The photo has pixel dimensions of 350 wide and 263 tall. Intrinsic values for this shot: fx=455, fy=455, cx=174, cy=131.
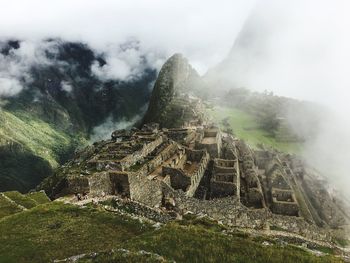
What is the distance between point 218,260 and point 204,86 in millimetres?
175193

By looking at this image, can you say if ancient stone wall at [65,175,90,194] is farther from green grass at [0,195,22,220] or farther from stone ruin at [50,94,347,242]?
green grass at [0,195,22,220]

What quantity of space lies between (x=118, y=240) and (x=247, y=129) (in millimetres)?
113630

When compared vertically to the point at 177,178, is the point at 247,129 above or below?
above

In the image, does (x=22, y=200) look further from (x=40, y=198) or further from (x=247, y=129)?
(x=247, y=129)

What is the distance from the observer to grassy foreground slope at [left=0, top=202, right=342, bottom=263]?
27.0m

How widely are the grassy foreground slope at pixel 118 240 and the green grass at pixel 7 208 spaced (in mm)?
4894

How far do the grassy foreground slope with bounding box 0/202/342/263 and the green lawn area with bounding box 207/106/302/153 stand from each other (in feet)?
285

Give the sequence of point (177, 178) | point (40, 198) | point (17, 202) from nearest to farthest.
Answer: point (17, 202) < point (40, 198) < point (177, 178)

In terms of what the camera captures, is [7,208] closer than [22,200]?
Yes

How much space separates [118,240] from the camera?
30.7 m

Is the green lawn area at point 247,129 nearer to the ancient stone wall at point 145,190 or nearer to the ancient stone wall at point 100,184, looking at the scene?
the ancient stone wall at point 145,190

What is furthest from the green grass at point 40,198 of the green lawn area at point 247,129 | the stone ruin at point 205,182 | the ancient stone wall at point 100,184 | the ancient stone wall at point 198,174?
the green lawn area at point 247,129

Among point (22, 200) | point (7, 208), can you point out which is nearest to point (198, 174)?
point (22, 200)

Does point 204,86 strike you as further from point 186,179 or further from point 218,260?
point 218,260
